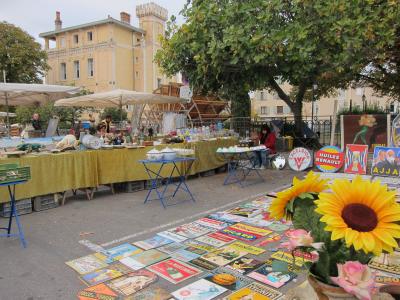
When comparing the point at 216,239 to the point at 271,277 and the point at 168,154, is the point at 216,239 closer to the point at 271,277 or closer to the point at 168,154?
the point at 271,277

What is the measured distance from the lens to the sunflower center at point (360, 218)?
3.96 feet

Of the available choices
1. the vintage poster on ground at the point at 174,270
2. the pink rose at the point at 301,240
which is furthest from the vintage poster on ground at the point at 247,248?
the pink rose at the point at 301,240

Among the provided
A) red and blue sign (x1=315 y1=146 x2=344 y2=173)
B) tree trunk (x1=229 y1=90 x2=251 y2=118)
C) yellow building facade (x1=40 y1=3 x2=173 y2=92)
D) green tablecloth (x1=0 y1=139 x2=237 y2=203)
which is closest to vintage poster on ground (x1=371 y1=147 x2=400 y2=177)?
red and blue sign (x1=315 y1=146 x2=344 y2=173)

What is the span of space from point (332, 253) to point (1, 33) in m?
34.4

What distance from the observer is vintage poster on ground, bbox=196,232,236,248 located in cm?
431

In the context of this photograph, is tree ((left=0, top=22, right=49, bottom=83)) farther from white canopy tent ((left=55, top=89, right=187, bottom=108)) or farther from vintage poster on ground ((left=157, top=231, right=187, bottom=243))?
vintage poster on ground ((left=157, top=231, right=187, bottom=243))

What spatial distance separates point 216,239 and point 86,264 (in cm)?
163

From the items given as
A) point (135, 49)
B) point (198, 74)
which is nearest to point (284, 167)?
point (198, 74)

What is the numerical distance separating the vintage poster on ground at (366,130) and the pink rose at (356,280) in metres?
7.58

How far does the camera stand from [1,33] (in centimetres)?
2909

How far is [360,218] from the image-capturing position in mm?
1217

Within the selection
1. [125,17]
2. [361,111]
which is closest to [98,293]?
[361,111]

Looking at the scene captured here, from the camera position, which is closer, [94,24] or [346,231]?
[346,231]

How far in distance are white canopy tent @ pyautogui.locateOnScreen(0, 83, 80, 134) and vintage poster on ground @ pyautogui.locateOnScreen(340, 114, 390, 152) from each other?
7.26m
